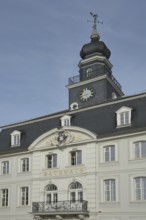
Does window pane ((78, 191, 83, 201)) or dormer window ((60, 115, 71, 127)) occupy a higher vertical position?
dormer window ((60, 115, 71, 127))

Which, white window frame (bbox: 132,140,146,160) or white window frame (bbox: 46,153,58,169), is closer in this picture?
white window frame (bbox: 132,140,146,160)

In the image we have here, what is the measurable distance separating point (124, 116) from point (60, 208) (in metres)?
9.99

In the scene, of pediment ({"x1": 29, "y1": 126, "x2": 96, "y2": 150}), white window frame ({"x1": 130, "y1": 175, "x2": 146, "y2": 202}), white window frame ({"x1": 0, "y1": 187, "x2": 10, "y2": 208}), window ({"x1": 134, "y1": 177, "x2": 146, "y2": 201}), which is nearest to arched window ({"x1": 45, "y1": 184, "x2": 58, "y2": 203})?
pediment ({"x1": 29, "y1": 126, "x2": 96, "y2": 150})

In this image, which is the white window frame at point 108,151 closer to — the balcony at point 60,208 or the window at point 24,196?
the balcony at point 60,208

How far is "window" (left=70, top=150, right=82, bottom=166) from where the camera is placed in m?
36.2

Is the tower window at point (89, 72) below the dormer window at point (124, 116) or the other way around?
the other way around

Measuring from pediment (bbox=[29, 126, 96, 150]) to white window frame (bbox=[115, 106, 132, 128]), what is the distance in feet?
8.63

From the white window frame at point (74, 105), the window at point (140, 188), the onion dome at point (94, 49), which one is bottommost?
the window at point (140, 188)

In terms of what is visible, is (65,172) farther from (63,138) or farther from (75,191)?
(63,138)

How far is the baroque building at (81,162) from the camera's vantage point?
1298 inches

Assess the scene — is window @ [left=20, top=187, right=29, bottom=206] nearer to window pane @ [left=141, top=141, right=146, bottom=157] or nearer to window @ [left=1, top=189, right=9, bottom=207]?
window @ [left=1, top=189, right=9, bottom=207]

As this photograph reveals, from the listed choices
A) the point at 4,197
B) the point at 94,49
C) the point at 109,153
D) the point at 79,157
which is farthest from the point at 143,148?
the point at 94,49

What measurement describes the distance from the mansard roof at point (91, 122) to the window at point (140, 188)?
162 inches

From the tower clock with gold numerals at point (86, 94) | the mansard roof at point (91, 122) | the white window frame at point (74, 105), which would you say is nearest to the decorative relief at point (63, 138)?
the mansard roof at point (91, 122)
